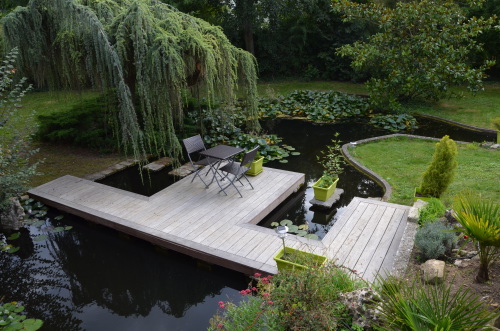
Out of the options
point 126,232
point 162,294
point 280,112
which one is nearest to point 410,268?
point 162,294

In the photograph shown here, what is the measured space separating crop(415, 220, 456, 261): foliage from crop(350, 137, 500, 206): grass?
185 centimetres

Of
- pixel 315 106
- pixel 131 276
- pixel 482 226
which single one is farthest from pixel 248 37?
pixel 482 226

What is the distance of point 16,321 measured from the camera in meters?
4.07

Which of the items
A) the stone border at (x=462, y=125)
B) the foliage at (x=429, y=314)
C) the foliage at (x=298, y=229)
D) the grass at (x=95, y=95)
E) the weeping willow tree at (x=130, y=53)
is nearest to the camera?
the foliage at (x=429, y=314)

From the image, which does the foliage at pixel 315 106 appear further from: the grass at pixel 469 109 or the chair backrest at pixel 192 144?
the chair backrest at pixel 192 144

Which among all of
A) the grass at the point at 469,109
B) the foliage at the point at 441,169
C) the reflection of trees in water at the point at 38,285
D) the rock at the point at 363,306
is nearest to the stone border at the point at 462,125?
the grass at the point at 469,109

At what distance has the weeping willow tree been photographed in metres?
6.25

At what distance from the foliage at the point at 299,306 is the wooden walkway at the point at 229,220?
35.9 inches

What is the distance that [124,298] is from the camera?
4609 millimetres

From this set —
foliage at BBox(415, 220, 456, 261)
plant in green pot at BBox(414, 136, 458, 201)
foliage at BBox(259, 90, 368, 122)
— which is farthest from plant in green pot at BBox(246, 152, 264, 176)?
foliage at BBox(259, 90, 368, 122)

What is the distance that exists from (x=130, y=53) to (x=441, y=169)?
5627 millimetres

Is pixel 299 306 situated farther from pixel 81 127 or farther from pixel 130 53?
pixel 81 127

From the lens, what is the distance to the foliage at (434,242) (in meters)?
4.01

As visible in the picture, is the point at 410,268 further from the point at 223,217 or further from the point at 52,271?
the point at 52,271
